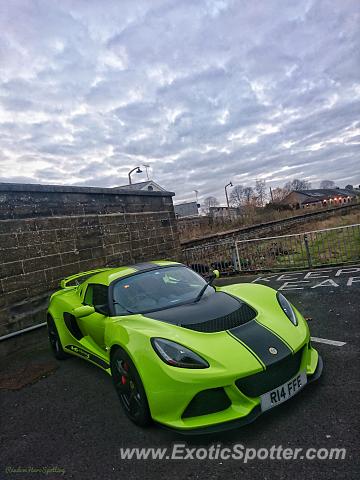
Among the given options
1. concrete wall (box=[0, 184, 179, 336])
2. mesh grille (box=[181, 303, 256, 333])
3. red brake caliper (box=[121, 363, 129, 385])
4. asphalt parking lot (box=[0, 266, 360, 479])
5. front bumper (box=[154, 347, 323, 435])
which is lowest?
asphalt parking lot (box=[0, 266, 360, 479])

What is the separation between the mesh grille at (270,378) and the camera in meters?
2.40

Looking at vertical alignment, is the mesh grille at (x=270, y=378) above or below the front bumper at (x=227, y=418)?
above

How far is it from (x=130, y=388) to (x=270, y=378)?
1207mm

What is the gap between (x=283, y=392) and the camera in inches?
→ 99.1

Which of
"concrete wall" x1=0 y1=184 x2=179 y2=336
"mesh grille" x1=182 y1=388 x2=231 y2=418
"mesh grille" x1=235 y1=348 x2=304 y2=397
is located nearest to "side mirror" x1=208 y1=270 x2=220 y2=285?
"mesh grille" x1=235 y1=348 x2=304 y2=397

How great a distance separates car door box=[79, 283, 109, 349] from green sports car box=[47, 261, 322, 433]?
0.01 metres

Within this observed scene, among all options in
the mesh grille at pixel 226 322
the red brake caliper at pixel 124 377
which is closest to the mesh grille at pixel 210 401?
the mesh grille at pixel 226 322

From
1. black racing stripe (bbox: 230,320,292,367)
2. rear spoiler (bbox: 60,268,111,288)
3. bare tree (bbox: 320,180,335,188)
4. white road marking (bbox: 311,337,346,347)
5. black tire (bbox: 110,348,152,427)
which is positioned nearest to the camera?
black racing stripe (bbox: 230,320,292,367)

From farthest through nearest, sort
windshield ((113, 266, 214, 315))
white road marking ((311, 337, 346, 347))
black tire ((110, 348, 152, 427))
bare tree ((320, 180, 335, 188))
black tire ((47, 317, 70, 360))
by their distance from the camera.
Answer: bare tree ((320, 180, 335, 188))
black tire ((47, 317, 70, 360))
white road marking ((311, 337, 346, 347))
windshield ((113, 266, 214, 315))
black tire ((110, 348, 152, 427))

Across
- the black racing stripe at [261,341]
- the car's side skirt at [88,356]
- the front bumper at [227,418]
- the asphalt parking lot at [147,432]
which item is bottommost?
the asphalt parking lot at [147,432]

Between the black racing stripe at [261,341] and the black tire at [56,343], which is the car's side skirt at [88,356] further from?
the black racing stripe at [261,341]

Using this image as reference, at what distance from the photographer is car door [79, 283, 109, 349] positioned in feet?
11.6

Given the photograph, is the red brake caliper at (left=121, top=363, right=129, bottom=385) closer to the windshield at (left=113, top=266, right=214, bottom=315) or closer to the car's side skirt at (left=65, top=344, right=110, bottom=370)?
the car's side skirt at (left=65, top=344, right=110, bottom=370)

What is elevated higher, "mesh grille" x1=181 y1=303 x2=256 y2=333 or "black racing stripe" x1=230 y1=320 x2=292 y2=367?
"mesh grille" x1=181 y1=303 x2=256 y2=333
